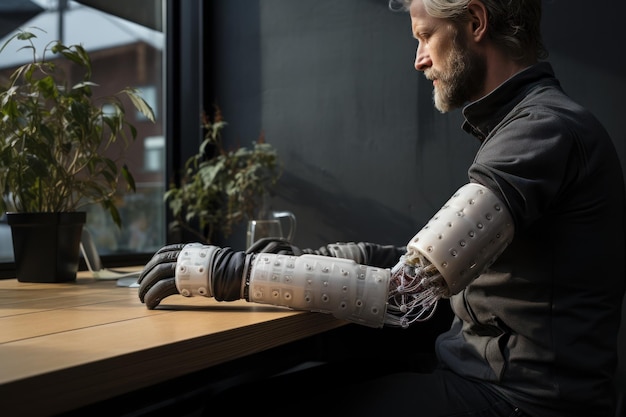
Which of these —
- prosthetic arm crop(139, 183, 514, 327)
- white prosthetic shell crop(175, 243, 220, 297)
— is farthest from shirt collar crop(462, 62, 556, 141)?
white prosthetic shell crop(175, 243, 220, 297)

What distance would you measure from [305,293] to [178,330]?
0.70 feet

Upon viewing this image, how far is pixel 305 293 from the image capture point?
0.95m


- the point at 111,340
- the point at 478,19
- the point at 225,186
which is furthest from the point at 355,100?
the point at 111,340

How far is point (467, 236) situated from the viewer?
2.87 ft

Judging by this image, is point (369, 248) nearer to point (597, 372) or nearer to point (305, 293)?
point (305, 293)

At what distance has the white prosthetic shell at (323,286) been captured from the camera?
937 mm

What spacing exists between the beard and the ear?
32 millimetres

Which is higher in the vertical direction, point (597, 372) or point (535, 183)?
point (535, 183)

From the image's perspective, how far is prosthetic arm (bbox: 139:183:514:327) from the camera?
0.88 metres

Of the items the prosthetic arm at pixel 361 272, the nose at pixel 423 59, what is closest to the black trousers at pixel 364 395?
the prosthetic arm at pixel 361 272

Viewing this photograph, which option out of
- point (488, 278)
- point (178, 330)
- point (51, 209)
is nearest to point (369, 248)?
point (488, 278)

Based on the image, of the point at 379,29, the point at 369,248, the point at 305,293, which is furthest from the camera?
the point at 379,29

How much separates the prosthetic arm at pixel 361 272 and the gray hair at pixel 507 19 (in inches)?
16.1

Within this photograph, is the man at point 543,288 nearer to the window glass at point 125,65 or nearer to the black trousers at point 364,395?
the black trousers at point 364,395
